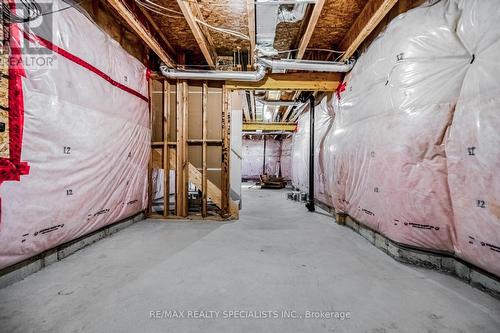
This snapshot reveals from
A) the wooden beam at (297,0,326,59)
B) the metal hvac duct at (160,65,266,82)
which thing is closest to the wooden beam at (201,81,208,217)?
the metal hvac duct at (160,65,266,82)

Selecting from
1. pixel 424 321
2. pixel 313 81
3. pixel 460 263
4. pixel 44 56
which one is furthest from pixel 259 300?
pixel 313 81

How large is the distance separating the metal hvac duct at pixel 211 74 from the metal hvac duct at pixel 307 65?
0.25 meters

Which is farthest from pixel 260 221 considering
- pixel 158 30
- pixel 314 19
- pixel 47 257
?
pixel 158 30

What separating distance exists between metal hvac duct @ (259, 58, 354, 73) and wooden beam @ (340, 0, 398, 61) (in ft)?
0.46

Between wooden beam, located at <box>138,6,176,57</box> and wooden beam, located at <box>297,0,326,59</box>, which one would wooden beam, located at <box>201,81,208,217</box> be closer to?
wooden beam, located at <box>138,6,176,57</box>

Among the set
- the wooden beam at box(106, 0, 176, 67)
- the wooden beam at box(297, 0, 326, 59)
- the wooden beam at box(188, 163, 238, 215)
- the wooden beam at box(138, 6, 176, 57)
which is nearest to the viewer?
the wooden beam at box(106, 0, 176, 67)

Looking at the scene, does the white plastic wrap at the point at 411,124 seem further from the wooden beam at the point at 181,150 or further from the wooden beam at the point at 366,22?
the wooden beam at the point at 181,150

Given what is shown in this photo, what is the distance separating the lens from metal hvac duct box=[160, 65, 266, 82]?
3742 millimetres

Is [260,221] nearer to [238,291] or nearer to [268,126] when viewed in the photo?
[238,291]

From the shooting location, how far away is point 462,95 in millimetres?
1794

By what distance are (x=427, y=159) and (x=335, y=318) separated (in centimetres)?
162

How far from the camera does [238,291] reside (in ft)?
5.57

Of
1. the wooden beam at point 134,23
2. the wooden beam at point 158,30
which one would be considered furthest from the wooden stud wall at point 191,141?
the wooden beam at point 134,23

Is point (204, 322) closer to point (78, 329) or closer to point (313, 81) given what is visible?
point (78, 329)
